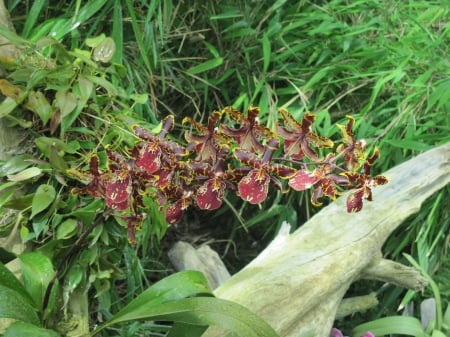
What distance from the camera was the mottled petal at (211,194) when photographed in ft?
3.16

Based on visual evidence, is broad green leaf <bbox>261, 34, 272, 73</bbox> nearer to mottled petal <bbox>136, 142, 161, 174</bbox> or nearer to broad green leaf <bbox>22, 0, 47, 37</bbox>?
broad green leaf <bbox>22, 0, 47, 37</bbox>

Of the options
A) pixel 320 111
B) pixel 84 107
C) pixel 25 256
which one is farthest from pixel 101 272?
pixel 320 111

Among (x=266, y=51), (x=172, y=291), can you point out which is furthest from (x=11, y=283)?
(x=266, y=51)

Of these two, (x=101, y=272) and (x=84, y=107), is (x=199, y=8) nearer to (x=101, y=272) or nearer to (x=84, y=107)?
(x=84, y=107)

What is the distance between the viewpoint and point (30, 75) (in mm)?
1264

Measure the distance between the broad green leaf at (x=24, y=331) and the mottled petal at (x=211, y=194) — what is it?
1.07 feet

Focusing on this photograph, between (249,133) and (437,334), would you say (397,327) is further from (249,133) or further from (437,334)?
(249,133)

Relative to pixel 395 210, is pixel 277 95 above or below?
above

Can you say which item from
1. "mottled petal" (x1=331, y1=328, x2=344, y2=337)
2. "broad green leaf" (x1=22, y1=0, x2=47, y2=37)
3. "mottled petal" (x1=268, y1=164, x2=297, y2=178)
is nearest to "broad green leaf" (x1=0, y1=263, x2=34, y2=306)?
"mottled petal" (x1=268, y1=164, x2=297, y2=178)

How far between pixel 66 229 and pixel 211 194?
40 centimetres

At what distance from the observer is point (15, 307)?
104 centimetres

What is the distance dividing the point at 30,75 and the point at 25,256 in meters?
0.36

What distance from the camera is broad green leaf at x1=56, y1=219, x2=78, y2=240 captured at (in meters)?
1.22

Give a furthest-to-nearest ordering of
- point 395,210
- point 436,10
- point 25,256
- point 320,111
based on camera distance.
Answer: point 436,10, point 320,111, point 395,210, point 25,256
